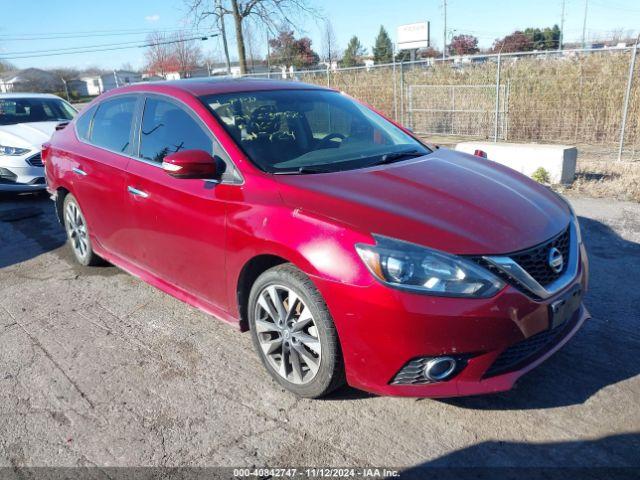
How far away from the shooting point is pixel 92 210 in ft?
14.8

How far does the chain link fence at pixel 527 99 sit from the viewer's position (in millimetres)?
11195

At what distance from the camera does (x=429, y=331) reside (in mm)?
2322

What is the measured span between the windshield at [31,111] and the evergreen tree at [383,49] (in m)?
46.6

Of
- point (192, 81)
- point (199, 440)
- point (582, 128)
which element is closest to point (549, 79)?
point (582, 128)

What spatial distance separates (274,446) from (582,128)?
11.7m

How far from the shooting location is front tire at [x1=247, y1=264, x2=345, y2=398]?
259cm

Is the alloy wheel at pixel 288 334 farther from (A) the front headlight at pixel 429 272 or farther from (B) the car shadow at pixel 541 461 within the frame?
(B) the car shadow at pixel 541 461

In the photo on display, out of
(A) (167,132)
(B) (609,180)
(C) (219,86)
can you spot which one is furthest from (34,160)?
(B) (609,180)

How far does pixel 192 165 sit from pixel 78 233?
2.59m

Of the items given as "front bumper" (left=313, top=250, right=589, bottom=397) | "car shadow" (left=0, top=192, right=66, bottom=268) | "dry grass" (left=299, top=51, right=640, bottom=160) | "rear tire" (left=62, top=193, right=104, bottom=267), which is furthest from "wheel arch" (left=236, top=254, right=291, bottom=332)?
"dry grass" (left=299, top=51, right=640, bottom=160)

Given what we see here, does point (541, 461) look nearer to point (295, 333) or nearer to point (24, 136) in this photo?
point (295, 333)

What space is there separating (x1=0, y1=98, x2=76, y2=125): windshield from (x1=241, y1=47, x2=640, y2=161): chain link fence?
8416mm

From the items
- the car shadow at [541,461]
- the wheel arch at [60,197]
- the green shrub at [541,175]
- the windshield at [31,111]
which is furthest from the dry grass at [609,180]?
the windshield at [31,111]

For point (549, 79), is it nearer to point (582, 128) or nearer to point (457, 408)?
point (582, 128)
